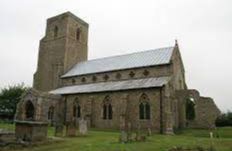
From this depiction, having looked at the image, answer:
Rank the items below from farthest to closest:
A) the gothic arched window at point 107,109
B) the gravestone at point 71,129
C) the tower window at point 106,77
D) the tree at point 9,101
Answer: the tree at point 9,101, the tower window at point 106,77, the gothic arched window at point 107,109, the gravestone at point 71,129

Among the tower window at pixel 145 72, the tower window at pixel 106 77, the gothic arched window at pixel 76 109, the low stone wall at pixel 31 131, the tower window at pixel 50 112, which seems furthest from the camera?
the tower window at pixel 106 77

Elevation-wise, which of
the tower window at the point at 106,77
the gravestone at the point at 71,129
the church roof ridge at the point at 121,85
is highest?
the tower window at the point at 106,77

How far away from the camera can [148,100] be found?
29562mm

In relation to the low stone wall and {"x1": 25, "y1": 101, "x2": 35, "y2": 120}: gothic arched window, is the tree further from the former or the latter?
the low stone wall

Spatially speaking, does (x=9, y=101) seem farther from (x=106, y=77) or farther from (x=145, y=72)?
(x=145, y=72)

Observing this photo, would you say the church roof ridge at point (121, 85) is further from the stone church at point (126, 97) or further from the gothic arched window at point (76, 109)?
the gothic arched window at point (76, 109)

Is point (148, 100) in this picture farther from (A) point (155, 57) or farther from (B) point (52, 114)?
(B) point (52, 114)

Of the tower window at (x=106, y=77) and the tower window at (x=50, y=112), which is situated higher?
the tower window at (x=106, y=77)

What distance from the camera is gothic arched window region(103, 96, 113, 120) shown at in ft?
106

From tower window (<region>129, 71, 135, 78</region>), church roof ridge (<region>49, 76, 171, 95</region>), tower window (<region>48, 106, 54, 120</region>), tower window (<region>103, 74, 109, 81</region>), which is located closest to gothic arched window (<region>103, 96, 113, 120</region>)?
church roof ridge (<region>49, 76, 171, 95</region>)

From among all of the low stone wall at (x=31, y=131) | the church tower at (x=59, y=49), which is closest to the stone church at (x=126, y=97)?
the church tower at (x=59, y=49)

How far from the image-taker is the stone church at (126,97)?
29.4 metres

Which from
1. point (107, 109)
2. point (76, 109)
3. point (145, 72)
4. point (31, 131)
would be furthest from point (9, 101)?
point (31, 131)

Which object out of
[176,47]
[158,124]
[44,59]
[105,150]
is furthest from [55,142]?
[44,59]
